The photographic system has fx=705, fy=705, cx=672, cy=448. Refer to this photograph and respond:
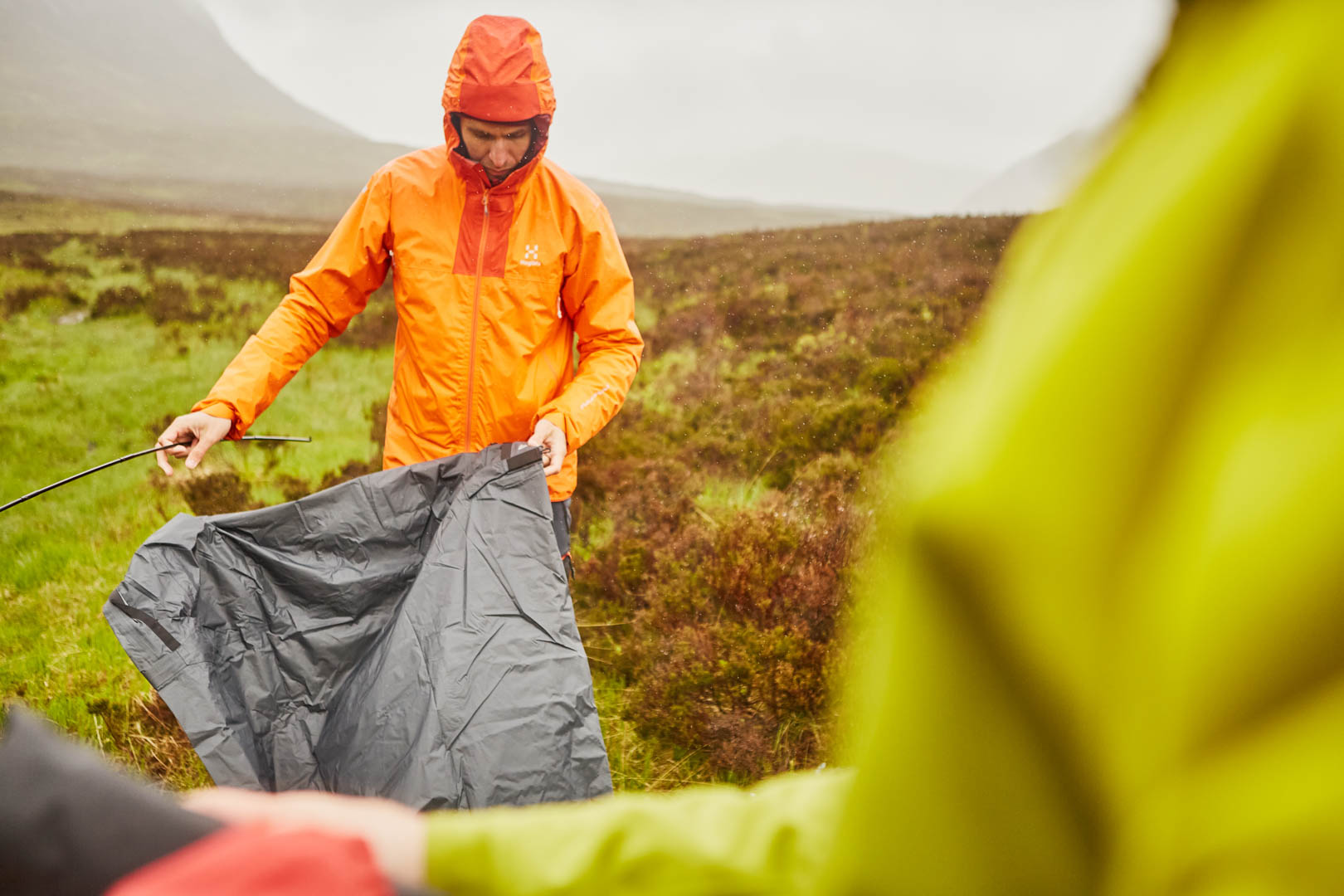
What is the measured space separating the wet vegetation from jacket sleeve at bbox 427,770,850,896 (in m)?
2.67

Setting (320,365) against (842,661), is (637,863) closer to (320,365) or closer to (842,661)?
(842,661)

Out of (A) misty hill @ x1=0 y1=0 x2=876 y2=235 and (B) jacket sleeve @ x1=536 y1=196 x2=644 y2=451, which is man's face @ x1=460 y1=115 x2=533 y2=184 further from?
(A) misty hill @ x1=0 y1=0 x2=876 y2=235

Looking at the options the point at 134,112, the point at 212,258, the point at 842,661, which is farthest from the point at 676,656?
the point at 134,112

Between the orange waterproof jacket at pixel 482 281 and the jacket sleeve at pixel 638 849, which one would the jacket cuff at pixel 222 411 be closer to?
the orange waterproof jacket at pixel 482 281

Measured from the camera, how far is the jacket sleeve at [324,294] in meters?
2.38

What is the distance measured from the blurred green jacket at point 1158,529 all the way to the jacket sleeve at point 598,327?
2.19 meters

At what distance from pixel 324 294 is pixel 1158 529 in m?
2.70

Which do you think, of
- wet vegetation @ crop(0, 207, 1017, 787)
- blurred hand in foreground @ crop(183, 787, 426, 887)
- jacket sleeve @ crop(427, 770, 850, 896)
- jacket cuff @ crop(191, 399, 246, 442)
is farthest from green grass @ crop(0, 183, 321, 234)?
jacket sleeve @ crop(427, 770, 850, 896)

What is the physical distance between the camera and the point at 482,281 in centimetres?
256

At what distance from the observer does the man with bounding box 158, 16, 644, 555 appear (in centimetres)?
251

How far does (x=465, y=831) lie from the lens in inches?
28.3

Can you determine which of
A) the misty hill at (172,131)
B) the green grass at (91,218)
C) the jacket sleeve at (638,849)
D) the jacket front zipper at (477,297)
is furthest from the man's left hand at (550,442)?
the misty hill at (172,131)

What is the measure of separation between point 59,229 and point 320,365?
1987 centimetres

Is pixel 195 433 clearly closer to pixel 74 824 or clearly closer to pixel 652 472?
pixel 74 824
